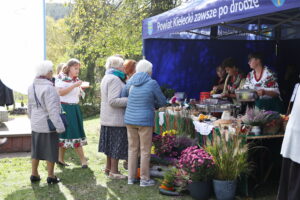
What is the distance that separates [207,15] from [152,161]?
1998 millimetres

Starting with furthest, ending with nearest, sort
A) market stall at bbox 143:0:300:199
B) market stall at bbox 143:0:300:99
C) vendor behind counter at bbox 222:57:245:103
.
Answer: market stall at bbox 143:0:300:99
vendor behind counter at bbox 222:57:245:103
market stall at bbox 143:0:300:199

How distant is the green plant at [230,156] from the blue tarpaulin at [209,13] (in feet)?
4.25

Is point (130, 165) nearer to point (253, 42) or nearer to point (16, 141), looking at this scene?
point (16, 141)

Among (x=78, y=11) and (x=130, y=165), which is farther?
(x=78, y=11)

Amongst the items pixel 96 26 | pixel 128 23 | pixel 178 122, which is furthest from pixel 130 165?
pixel 96 26

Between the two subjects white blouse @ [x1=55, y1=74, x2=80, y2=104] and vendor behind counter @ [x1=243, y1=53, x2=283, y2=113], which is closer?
vendor behind counter @ [x1=243, y1=53, x2=283, y2=113]

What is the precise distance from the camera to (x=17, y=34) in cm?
479

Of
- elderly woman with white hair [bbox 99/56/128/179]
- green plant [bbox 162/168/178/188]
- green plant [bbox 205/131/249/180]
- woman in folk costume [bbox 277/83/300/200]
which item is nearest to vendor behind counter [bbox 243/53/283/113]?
green plant [bbox 205/131/249/180]

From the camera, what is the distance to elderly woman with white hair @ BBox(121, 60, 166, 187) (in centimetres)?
466

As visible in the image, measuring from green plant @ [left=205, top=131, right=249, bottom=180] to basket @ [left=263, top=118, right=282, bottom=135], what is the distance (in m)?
0.30

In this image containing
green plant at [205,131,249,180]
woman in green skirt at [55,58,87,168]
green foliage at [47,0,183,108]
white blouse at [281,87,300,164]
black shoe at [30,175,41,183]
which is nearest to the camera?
white blouse at [281,87,300,164]

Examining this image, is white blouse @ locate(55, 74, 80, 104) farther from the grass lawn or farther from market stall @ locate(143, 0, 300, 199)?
market stall @ locate(143, 0, 300, 199)

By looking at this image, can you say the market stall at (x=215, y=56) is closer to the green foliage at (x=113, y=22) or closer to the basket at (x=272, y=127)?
the basket at (x=272, y=127)

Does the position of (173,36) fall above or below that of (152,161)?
above
